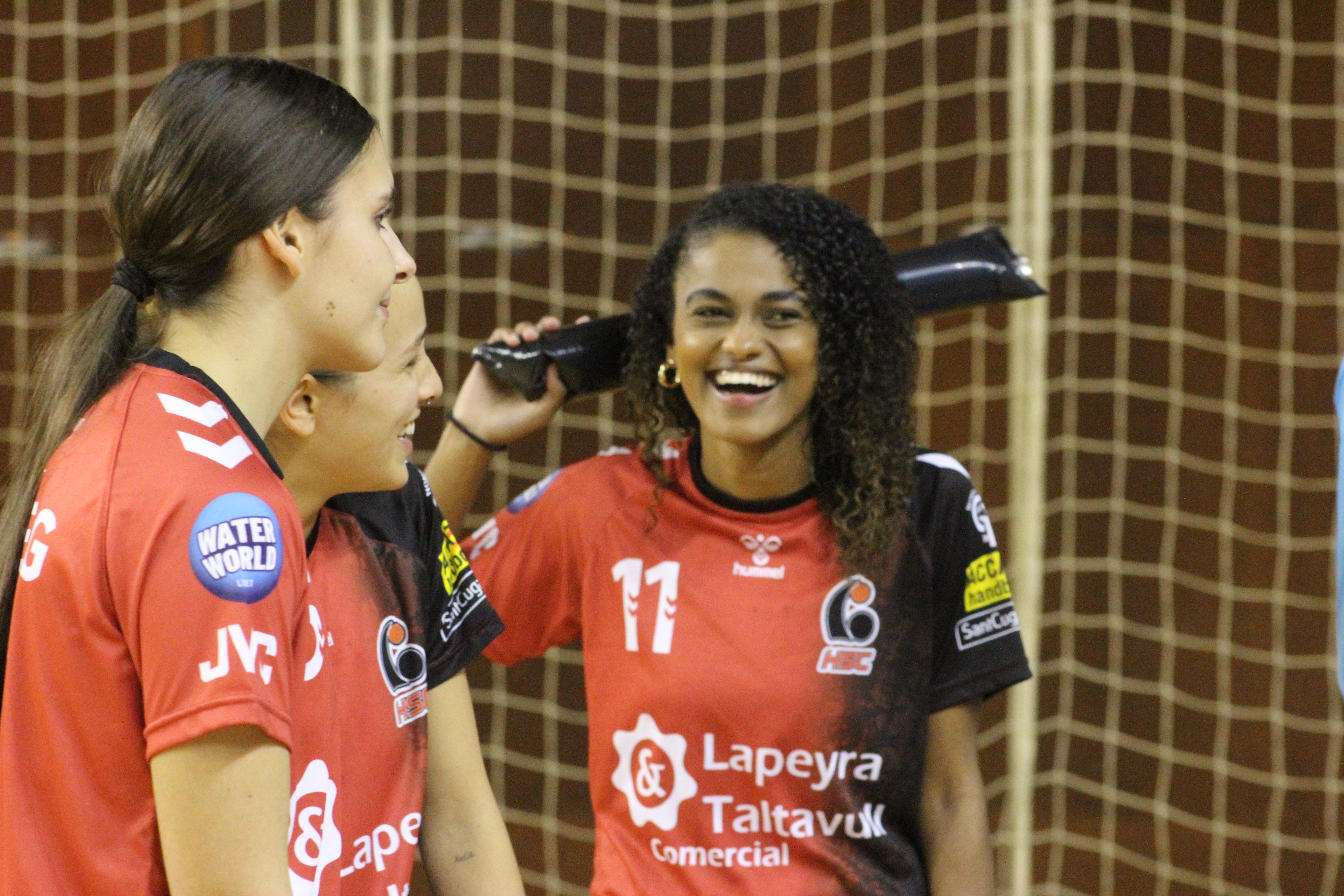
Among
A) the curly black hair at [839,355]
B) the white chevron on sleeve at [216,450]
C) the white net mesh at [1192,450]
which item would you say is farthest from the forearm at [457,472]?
the white net mesh at [1192,450]

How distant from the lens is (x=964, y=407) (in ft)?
11.9

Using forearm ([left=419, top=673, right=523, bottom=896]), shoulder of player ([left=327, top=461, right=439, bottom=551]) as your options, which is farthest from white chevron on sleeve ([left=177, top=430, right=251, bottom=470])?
forearm ([left=419, top=673, right=523, bottom=896])

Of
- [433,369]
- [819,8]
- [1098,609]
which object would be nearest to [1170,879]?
[1098,609]

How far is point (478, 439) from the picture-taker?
1882 millimetres

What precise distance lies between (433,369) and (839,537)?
0.57 meters

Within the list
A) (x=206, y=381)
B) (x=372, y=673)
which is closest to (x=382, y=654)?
(x=372, y=673)

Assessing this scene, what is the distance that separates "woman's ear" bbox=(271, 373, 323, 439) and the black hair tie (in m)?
0.22

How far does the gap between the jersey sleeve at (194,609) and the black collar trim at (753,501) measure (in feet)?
3.11

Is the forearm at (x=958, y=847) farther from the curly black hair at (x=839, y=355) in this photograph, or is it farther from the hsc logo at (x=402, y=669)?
the hsc logo at (x=402, y=669)

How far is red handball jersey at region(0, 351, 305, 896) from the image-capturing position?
86 centimetres

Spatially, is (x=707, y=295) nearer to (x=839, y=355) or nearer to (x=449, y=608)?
(x=839, y=355)

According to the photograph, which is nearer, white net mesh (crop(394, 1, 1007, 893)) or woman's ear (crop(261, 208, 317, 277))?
woman's ear (crop(261, 208, 317, 277))

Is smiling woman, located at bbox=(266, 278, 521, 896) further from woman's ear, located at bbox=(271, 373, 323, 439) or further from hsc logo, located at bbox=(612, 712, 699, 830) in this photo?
hsc logo, located at bbox=(612, 712, 699, 830)

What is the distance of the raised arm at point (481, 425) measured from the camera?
1.87m
